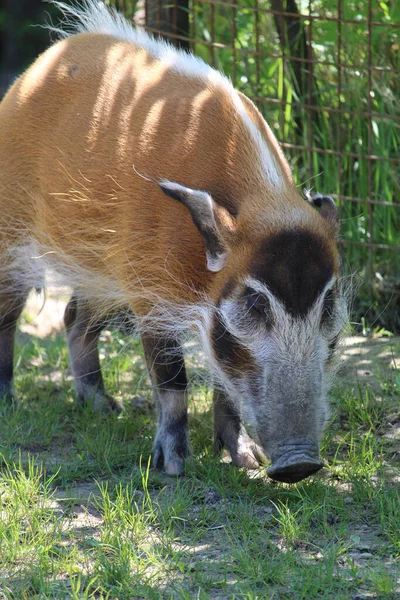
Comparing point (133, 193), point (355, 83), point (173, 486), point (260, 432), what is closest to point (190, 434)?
point (173, 486)

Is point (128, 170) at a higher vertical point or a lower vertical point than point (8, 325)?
higher

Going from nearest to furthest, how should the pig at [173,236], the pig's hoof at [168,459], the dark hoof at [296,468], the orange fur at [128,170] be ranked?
the dark hoof at [296,468], the pig at [173,236], the orange fur at [128,170], the pig's hoof at [168,459]

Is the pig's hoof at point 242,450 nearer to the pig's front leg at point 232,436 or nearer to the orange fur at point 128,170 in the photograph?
the pig's front leg at point 232,436

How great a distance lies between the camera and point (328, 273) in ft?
13.3

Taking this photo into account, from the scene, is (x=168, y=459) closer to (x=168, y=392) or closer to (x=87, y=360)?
(x=168, y=392)

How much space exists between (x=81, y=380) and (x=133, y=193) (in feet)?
4.66

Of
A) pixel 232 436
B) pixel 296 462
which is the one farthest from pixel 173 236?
pixel 296 462

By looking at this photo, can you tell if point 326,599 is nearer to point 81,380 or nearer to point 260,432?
point 260,432

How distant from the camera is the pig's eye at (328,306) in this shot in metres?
4.11

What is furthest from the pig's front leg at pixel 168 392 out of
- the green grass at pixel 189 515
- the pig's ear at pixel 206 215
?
→ the pig's ear at pixel 206 215

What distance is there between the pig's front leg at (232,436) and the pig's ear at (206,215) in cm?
83

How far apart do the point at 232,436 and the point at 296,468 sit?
2.78 feet

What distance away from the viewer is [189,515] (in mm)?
4016

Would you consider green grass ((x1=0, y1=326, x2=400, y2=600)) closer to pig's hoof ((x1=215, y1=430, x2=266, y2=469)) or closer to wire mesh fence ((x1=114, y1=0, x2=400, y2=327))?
pig's hoof ((x1=215, y1=430, x2=266, y2=469))
